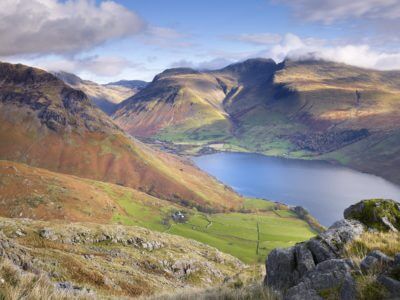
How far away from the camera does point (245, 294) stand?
579 inches

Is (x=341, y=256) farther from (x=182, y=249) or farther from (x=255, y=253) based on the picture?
(x=255, y=253)

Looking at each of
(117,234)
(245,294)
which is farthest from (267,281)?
(117,234)

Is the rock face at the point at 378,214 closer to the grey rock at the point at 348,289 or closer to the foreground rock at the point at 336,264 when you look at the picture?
the foreground rock at the point at 336,264

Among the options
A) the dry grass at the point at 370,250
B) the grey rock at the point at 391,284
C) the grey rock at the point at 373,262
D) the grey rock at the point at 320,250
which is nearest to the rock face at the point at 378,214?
the dry grass at the point at 370,250

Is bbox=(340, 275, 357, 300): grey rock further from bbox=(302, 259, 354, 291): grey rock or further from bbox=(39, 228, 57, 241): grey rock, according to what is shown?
bbox=(39, 228, 57, 241): grey rock

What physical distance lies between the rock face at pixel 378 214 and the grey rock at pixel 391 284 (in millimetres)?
7820

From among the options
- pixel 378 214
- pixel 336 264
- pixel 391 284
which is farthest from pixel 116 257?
pixel 391 284

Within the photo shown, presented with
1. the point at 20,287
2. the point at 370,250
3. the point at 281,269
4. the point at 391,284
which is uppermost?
the point at 391,284

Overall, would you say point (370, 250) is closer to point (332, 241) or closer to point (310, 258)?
point (332, 241)

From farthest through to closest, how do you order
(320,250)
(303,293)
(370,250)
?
(320,250), (370,250), (303,293)

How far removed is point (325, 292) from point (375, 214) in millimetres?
8302

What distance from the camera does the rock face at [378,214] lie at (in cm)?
1788

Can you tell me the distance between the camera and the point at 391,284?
1019cm

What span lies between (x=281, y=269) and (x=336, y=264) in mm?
4026
